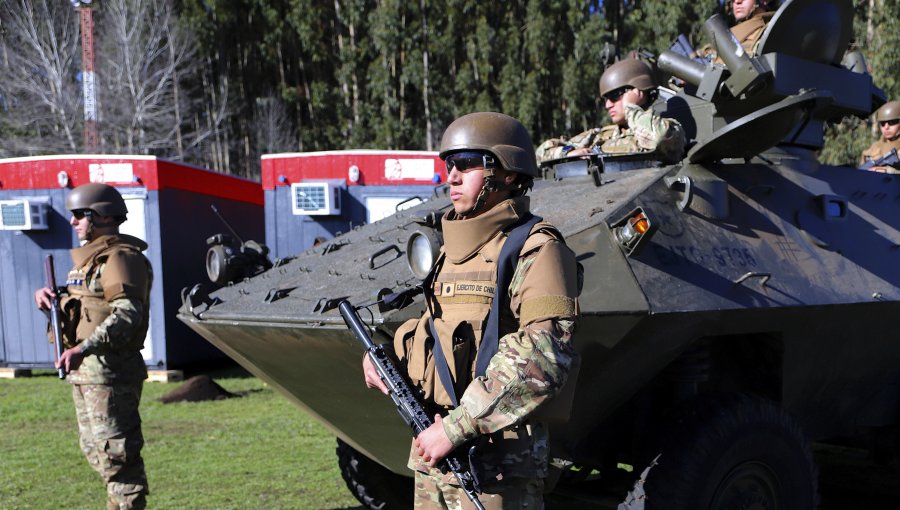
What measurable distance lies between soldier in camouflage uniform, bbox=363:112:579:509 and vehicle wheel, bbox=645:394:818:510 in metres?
1.06

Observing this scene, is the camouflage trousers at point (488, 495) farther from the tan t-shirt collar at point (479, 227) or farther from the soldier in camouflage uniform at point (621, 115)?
the soldier in camouflage uniform at point (621, 115)

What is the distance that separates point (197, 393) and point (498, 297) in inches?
284

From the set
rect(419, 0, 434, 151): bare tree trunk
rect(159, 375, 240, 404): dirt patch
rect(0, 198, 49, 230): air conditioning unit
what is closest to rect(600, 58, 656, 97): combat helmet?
rect(159, 375, 240, 404): dirt patch

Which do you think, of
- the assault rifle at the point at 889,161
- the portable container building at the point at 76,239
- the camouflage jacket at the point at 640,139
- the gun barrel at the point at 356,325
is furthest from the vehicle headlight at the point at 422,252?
the portable container building at the point at 76,239

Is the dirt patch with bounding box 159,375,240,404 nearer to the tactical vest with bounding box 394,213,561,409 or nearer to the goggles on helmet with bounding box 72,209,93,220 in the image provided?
the goggles on helmet with bounding box 72,209,93,220

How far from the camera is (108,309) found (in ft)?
14.8

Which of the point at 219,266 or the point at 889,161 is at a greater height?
the point at 889,161

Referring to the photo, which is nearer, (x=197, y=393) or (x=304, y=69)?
(x=197, y=393)

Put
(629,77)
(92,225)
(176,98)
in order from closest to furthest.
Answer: (92,225), (629,77), (176,98)

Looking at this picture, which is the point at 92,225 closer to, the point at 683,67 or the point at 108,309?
the point at 108,309

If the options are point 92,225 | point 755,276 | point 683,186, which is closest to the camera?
point 755,276

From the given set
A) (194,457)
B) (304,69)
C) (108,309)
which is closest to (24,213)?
(194,457)

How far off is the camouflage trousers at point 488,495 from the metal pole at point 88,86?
23759 mm

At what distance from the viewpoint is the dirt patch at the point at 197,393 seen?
→ 900cm
